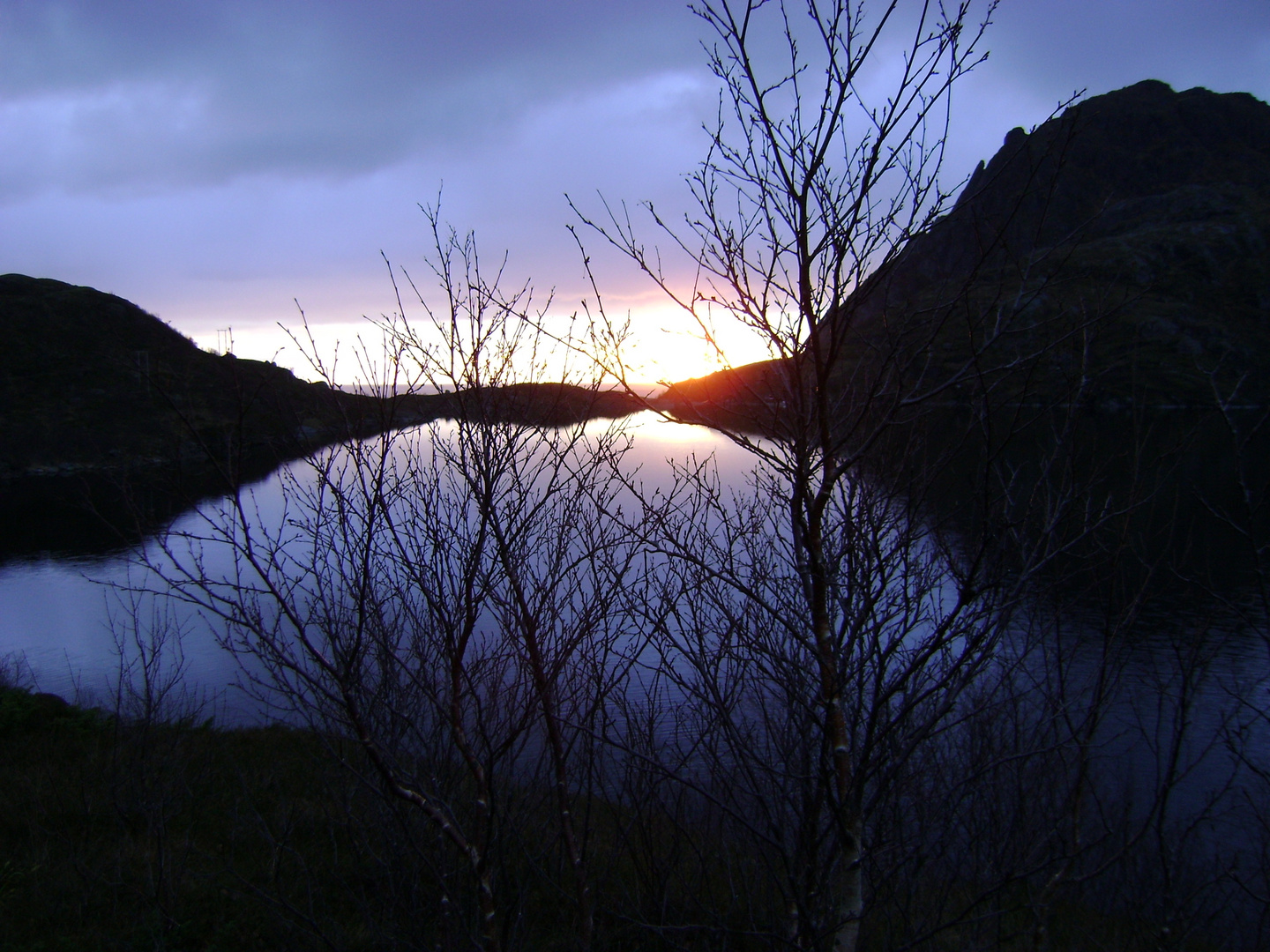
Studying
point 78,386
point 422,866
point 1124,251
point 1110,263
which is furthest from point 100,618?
point 1124,251

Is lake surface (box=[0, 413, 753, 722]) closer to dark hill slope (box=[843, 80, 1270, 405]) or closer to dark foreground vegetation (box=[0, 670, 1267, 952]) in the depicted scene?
dark foreground vegetation (box=[0, 670, 1267, 952])

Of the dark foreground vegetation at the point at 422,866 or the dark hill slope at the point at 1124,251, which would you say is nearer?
the dark hill slope at the point at 1124,251

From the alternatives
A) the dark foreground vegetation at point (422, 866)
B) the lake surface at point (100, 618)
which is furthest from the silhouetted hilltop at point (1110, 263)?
the lake surface at point (100, 618)

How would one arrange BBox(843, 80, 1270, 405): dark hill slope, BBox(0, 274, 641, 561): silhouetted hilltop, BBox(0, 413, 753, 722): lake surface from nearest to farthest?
BBox(843, 80, 1270, 405): dark hill slope
BBox(0, 274, 641, 561): silhouetted hilltop
BBox(0, 413, 753, 722): lake surface

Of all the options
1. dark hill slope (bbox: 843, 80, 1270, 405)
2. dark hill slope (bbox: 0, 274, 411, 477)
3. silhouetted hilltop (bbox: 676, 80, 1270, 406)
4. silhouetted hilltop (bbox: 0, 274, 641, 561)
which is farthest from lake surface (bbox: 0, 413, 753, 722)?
dark hill slope (bbox: 0, 274, 411, 477)

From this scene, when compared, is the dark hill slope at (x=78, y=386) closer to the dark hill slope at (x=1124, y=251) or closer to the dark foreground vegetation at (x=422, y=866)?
the dark foreground vegetation at (x=422, y=866)

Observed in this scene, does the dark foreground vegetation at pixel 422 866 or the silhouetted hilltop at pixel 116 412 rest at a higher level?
the silhouetted hilltop at pixel 116 412

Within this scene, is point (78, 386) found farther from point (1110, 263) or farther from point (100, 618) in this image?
point (1110, 263)

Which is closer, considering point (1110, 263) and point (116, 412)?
point (116, 412)

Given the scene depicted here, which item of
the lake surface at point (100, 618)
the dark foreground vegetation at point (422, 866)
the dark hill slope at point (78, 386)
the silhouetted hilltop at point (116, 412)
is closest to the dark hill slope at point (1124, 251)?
the silhouetted hilltop at point (116, 412)

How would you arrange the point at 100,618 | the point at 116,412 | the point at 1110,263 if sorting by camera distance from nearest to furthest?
the point at 100,618 < the point at 116,412 < the point at 1110,263

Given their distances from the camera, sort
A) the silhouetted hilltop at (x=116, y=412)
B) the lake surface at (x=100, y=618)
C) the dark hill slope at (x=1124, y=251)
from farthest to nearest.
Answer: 1. the lake surface at (x=100, y=618)
2. the silhouetted hilltop at (x=116, y=412)
3. the dark hill slope at (x=1124, y=251)

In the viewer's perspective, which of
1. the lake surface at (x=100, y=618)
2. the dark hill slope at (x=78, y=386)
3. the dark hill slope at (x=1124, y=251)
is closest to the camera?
the dark hill slope at (x=1124, y=251)

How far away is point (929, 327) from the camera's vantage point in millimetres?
3217
